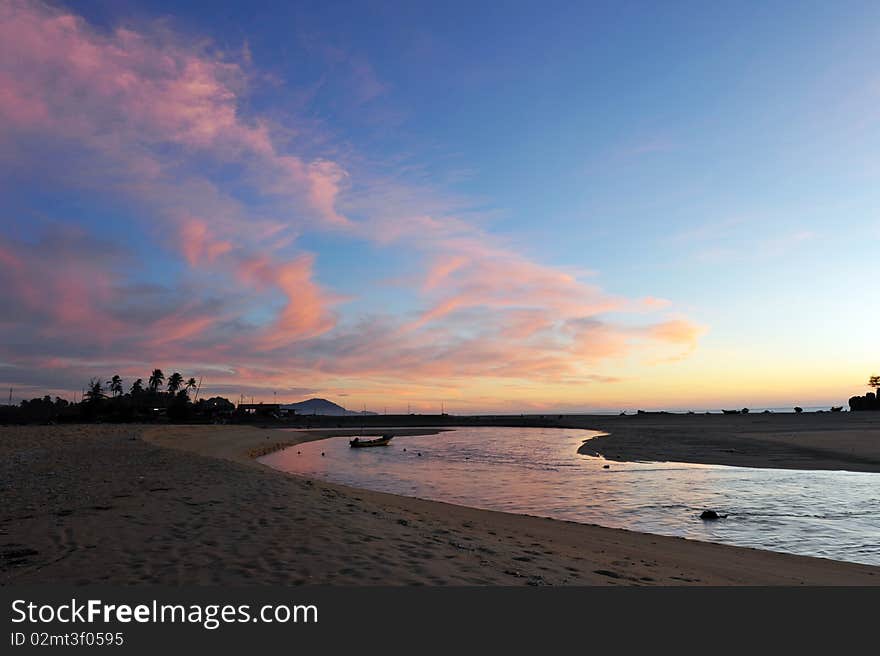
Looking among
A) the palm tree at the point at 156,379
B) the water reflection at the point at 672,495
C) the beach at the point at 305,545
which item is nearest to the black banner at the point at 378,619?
the beach at the point at 305,545

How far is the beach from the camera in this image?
10.0 metres

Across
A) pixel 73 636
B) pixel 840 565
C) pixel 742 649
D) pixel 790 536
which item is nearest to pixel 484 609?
pixel 742 649

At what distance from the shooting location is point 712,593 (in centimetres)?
1091

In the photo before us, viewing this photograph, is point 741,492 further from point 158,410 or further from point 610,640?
point 158,410

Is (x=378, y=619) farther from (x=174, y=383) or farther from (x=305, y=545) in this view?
(x=174, y=383)

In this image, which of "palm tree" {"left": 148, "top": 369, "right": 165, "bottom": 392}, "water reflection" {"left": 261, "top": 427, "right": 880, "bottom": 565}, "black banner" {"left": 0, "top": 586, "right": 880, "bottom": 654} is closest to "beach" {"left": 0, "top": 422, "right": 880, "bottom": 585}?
"black banner" {"left": 0, "top": 586, "right": 880, "bottom": 654}

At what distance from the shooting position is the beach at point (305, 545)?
10.0m

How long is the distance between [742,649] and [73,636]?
9841 millimetres

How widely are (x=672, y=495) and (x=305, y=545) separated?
2378cm

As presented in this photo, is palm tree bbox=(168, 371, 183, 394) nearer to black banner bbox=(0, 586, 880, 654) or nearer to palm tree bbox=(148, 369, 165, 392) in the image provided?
palm tree bbox=(148, 369, 165, 392)

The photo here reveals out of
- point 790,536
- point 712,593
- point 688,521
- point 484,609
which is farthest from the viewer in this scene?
point 688,521

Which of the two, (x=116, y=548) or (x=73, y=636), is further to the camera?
(x=116, y=548)

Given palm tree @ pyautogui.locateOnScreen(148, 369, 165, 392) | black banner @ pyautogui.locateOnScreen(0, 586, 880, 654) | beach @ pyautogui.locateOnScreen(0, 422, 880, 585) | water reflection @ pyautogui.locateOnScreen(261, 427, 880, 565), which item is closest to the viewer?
black banner @ pyautogui.locateOnScreen(0, 586, 880, 654)

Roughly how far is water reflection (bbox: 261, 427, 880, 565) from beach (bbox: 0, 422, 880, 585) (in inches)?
114
